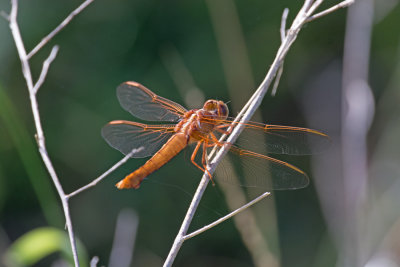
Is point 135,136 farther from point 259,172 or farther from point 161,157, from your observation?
point 259,172

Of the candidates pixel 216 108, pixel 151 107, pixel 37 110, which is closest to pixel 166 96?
pixel 151 107

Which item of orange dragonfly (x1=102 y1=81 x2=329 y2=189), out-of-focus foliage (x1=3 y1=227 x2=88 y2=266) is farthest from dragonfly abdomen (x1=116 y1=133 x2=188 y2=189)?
out-of-focus foliage (x1=3 y1=227 x2=88 y2=266)

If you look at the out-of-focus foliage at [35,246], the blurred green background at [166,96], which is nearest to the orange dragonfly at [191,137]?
the out-of-focus foliage at [35,246]

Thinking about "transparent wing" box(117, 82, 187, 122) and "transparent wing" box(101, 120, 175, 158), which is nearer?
"transparent wing" box(101, 120, 175, 158)

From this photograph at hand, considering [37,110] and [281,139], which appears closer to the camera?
[37,110]

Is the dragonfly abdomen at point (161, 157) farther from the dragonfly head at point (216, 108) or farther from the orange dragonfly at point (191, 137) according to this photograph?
the dragonfly head at point (216, 108)

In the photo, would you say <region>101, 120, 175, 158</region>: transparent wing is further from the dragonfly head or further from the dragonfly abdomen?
the dragonfly head

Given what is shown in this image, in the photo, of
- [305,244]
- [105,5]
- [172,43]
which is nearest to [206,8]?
[172,43]
